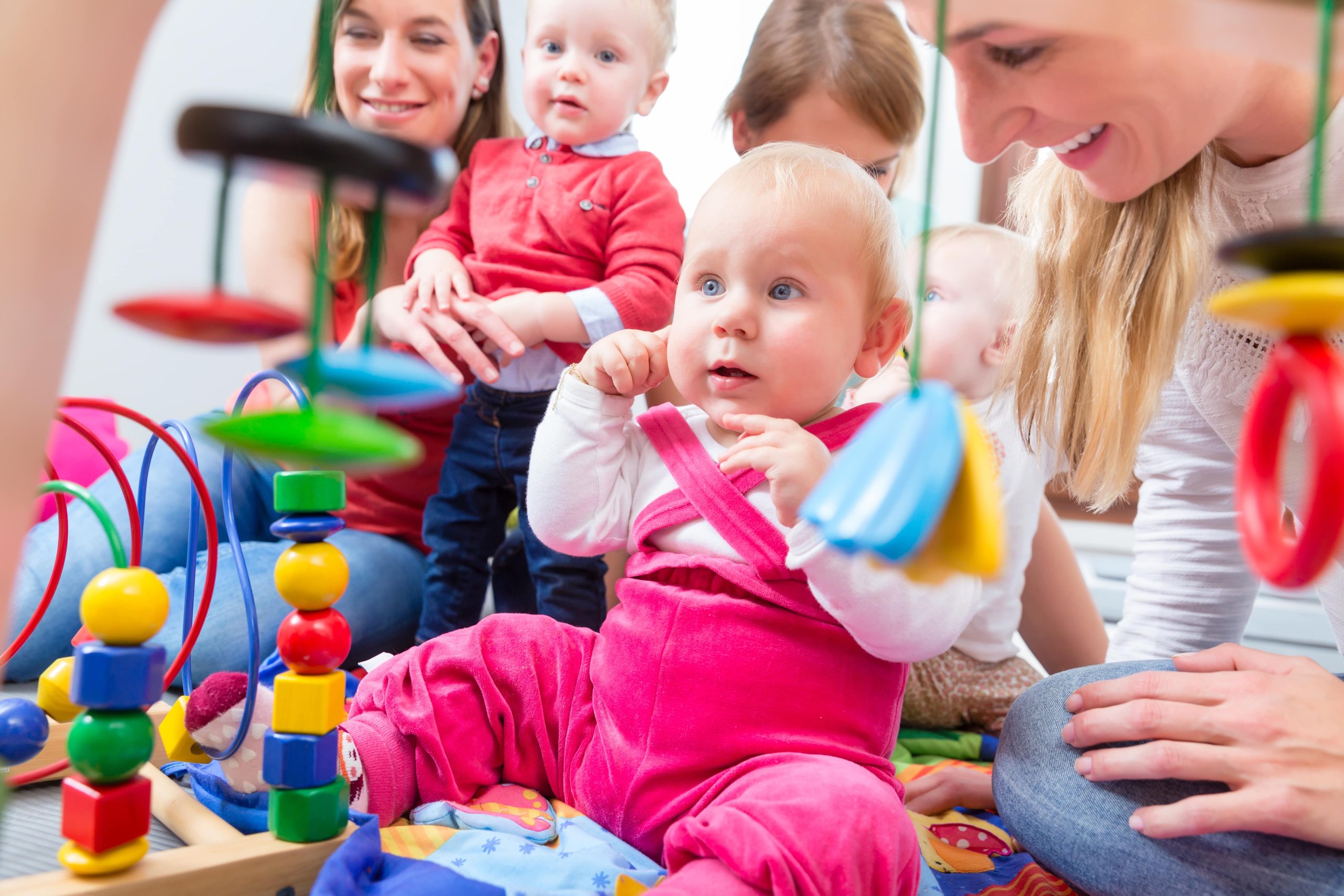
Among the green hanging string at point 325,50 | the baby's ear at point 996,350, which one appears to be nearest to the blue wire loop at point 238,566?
the green hanging string at point 325,50

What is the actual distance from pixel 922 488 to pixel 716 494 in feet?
1.46

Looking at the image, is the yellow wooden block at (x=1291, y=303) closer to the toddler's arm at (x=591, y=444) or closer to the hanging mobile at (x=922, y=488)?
the hanging mobile at (x=922, y=488)

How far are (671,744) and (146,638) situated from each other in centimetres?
35

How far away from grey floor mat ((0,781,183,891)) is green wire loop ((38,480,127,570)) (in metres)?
0.17

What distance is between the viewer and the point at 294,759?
60 centimetres

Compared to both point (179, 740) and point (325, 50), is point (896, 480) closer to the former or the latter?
point (325, 50)

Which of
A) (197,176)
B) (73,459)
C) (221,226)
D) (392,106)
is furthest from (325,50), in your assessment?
(197,176)

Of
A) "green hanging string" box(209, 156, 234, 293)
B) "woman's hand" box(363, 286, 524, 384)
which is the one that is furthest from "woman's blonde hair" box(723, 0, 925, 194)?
"green hanging string" box(209, 156, 234, 293)

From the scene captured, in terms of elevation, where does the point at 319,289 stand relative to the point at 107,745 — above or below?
above

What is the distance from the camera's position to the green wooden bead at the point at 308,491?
0.61 metres

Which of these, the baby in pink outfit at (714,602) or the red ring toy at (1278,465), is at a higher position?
the red ring toy at (1278,465)

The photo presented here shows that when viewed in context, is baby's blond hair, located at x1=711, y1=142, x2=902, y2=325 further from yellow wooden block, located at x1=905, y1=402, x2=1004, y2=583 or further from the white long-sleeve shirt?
yellow wooden block, located at x1=905, y1=402, x2=1004, y2=583

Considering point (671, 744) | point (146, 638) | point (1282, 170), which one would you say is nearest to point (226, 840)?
point (146, 638)

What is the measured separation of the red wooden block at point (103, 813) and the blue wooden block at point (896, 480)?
0.44 meters
